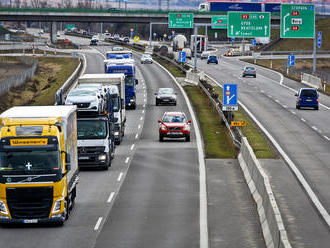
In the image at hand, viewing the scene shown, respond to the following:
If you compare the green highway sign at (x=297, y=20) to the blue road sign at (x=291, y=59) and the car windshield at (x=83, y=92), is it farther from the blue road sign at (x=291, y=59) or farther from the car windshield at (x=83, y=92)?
the car windshield at (x=83, y=92)

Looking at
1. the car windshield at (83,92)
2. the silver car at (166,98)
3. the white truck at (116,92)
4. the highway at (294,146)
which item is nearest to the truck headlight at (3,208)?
the highway at (294,146)

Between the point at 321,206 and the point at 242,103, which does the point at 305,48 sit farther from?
the point at 321,206

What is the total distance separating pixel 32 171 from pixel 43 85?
71337mm

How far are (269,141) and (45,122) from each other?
78.0ft

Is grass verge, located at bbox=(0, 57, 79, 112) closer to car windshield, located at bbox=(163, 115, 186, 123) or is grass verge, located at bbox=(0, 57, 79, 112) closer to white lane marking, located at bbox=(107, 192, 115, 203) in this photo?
car windshield, located at bbox=(163, 115, 186, 123)

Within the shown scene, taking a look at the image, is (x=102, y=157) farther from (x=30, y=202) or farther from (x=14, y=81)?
(x=14, y=81)

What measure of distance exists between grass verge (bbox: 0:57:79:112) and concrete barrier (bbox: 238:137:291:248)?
3321cm

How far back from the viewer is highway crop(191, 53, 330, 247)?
23.9 metres

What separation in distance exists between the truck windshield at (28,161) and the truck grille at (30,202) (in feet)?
2.08

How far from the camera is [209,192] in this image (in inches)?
1164

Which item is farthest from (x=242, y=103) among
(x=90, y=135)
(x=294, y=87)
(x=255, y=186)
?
(x=255, y=186)

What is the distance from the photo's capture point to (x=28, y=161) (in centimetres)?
2267

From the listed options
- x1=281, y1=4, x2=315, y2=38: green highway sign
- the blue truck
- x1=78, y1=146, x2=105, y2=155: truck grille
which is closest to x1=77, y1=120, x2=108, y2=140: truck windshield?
x1=78, y1=146, x2=105, y2=155: truck grille

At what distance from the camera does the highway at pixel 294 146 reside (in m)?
23.9
